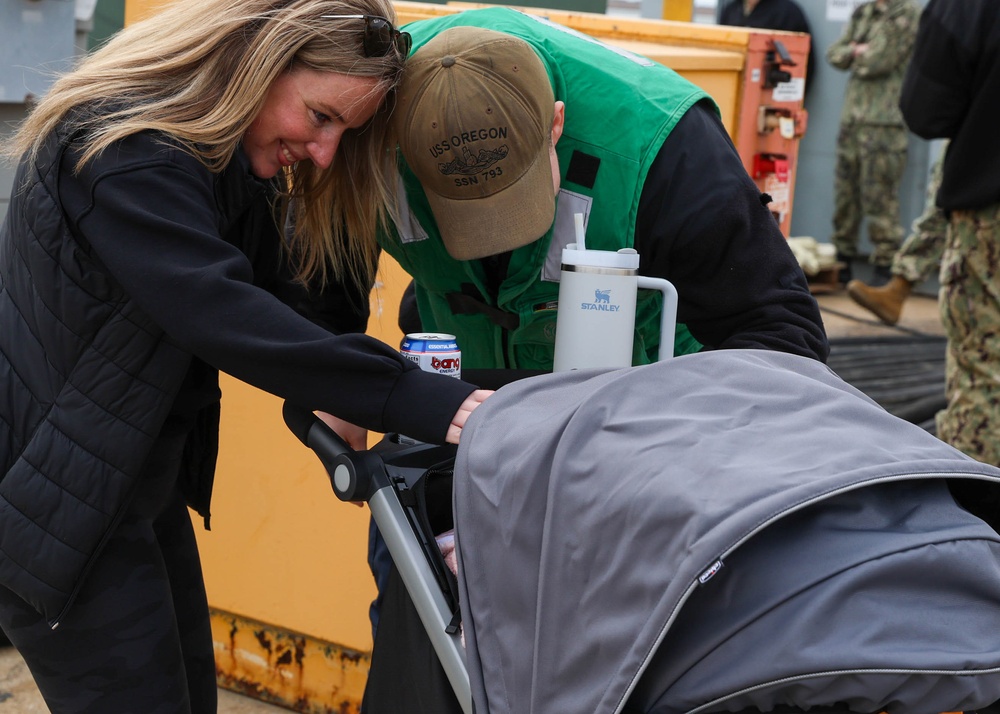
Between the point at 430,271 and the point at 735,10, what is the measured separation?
24.1 feet

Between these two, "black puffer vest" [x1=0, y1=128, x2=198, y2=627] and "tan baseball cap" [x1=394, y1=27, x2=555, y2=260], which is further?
"tan baseball cap" [x1=394, y1=27, x2=555, y2=260]

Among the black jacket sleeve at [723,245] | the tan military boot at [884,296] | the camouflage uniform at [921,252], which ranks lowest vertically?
the tan military boot at [884,296]

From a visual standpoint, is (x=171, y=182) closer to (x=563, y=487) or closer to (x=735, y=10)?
(x=563, y=487)

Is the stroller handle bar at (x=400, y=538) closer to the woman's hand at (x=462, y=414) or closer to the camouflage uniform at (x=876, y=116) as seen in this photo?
the woman's hand at (x=462, y=414)

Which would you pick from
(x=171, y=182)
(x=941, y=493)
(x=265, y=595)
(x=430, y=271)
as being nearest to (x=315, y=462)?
(x=265, y=595)

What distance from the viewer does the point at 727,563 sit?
115 cm

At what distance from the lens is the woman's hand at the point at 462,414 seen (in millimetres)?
1476

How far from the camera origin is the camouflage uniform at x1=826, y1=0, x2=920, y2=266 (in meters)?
7.61

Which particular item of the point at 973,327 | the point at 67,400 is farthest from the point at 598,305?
the point at 973,327

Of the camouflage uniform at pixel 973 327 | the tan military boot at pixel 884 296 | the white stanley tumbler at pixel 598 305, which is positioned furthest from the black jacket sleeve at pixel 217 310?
the tan military boot at pixel 884 296

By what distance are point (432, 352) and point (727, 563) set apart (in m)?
0.68

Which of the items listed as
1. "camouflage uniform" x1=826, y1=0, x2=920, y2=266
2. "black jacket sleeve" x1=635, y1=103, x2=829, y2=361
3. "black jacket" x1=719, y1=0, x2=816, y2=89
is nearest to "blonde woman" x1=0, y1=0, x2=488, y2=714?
"black jacket sleeve" x1=635, y1=103, x2=829, y2=361

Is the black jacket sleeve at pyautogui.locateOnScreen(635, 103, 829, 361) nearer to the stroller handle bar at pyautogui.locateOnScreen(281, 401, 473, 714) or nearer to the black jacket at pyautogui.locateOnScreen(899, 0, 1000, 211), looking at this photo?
the stroller handle bar at pyautogui.locateOnScreen(281, 401, 473, 714)

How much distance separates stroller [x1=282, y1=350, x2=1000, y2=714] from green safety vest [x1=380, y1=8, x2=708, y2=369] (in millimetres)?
631
